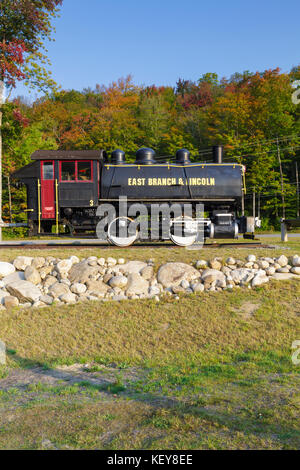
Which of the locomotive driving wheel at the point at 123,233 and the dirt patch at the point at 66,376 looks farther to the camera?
the locomotive driving wheel at the point at 123,233

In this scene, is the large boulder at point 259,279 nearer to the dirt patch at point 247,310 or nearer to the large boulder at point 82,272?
the dirt patch at point 247,310

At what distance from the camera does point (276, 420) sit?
4043mm

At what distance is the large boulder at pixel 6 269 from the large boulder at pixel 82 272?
1.59 metres

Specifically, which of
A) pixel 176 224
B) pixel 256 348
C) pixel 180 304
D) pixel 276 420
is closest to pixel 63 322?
pixel 180 304

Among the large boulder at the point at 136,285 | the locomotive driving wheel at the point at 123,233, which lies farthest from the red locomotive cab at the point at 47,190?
the large boulder at the point at 136,285

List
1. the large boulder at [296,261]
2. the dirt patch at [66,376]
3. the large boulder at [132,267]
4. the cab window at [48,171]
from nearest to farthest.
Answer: the dirt patch at [66,376] < the large boulder at [296,261] < the large boulder at [132,267] < the cab window at [48,171]

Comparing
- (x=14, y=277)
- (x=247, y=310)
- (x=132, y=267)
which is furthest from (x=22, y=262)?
(x=247, y=310)

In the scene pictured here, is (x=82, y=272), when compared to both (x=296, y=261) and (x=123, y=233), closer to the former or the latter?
(x=123, y=233)

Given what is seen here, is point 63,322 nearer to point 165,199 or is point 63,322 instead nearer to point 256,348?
point 256,348

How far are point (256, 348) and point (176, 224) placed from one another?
6787mm

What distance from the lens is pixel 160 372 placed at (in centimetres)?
588

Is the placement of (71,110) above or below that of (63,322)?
above

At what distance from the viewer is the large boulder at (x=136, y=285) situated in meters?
8.87

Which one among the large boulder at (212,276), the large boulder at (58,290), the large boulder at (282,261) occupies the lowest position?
the large boulder at (58,290)
